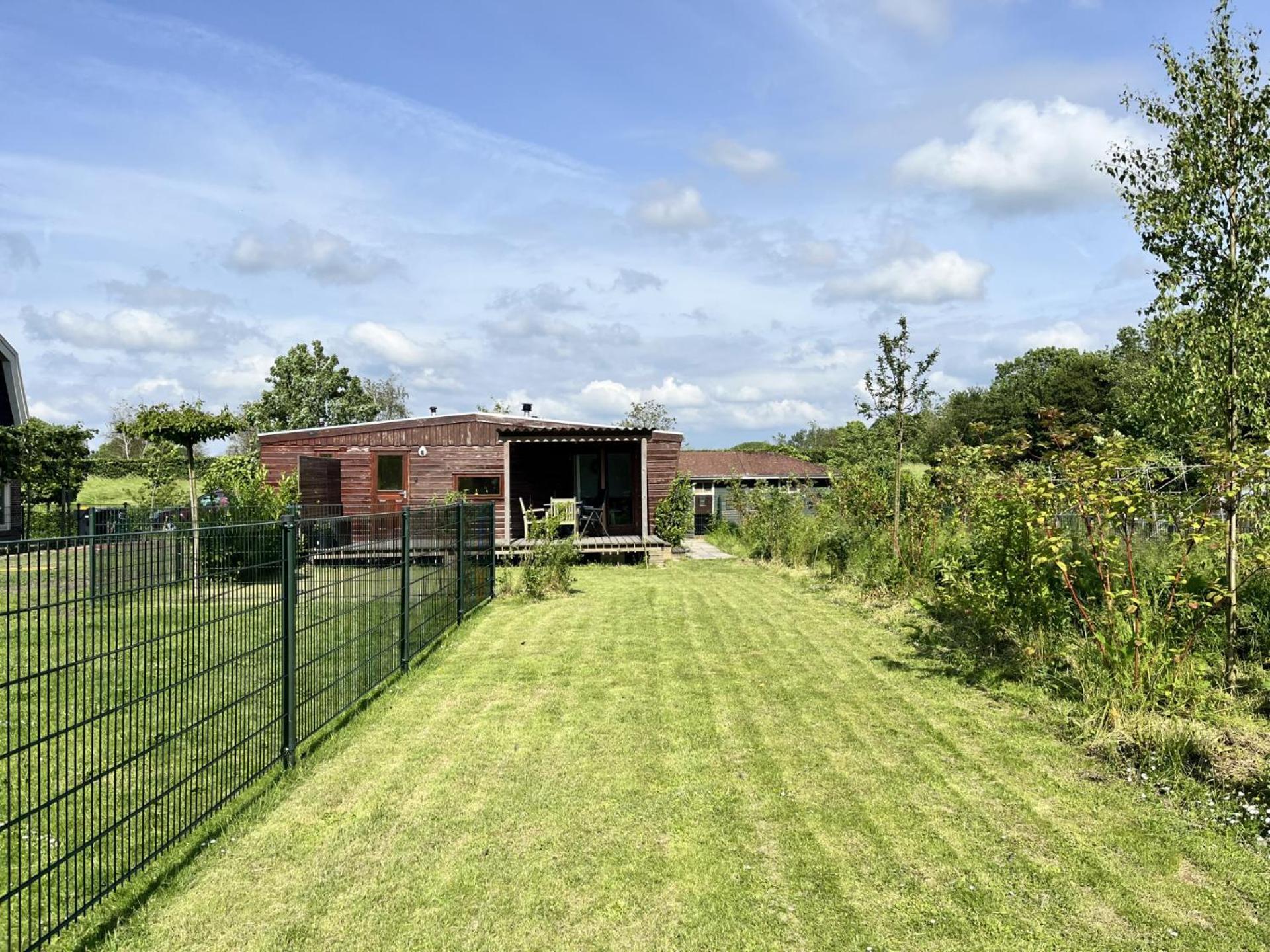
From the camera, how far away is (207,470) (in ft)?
64.1

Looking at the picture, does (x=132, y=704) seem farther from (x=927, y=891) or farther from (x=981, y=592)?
(x=981, y=592)

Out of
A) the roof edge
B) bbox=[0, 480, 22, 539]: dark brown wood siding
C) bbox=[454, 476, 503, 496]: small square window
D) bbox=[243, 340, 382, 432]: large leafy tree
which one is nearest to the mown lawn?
bbox=[454, 476, 503, 496]: small square window

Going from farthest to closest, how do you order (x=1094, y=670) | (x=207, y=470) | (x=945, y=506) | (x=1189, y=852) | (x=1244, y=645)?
(x=207, y=470), (x=945, y=506), (x=1244, y=645), (x=1094, y=670), (x=1189, y=852)

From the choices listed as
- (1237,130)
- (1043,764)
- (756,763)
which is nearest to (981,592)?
(1043,764)

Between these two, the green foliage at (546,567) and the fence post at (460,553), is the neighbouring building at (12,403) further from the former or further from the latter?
the fence post at (460,553)

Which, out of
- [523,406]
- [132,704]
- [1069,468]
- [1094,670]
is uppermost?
[523,406]

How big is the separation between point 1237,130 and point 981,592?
12.4ft

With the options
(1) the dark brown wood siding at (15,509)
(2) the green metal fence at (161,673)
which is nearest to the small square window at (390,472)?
(1) the dark brown wood siding at (15,509)

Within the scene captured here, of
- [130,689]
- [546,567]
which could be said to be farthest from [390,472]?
[130,689]

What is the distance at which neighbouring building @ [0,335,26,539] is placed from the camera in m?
18.0

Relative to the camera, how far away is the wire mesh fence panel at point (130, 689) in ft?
9.16

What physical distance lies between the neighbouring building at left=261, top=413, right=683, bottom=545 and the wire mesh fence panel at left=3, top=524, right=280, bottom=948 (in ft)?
44.7

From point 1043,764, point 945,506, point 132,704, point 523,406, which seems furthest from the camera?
point 523,406

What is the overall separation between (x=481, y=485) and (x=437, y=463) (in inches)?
44.5
